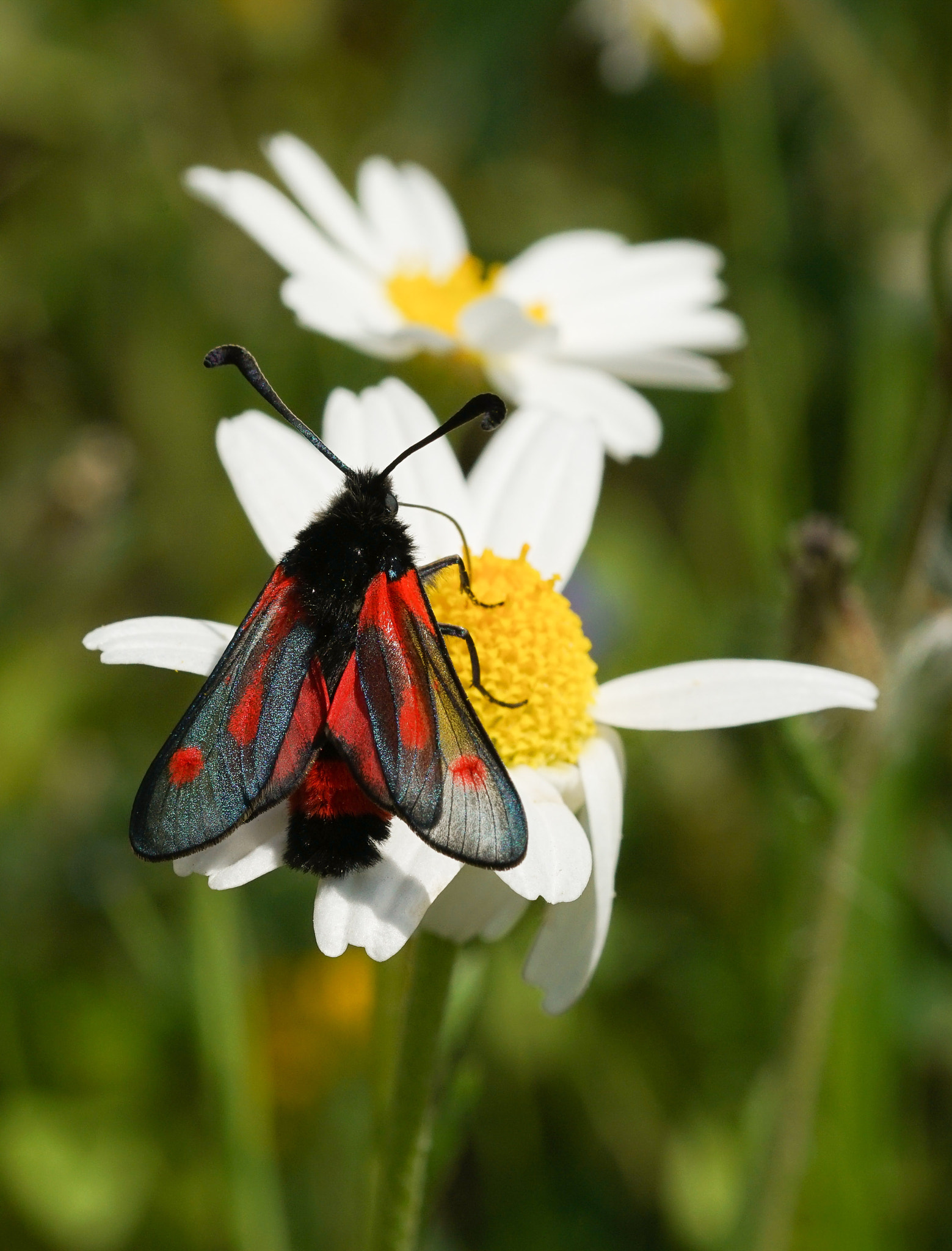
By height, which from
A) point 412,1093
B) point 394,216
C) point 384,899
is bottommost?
point 412,1093

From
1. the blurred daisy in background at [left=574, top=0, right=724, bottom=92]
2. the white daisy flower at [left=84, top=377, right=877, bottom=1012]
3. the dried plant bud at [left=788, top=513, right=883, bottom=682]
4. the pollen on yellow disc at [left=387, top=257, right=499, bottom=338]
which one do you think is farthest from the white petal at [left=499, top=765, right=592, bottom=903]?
A: the blurred daisy in background at [left=574, top=0, right=724, bottom=92]

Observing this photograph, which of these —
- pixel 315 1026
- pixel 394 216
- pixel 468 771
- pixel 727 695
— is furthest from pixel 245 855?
pixel 394 216

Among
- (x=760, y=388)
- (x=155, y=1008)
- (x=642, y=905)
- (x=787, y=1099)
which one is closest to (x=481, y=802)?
(x=787, y=1099)

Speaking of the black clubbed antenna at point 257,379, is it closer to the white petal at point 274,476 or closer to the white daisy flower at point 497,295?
the white petal at point 274,476

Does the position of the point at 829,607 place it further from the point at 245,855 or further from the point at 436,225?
the point at 436,225

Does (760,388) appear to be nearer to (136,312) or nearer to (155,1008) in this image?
(136,312)

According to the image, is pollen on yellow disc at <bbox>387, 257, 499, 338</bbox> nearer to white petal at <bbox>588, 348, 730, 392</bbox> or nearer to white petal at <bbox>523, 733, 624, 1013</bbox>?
white petal at <bbox>588, 348, 730, 392</bbox>
